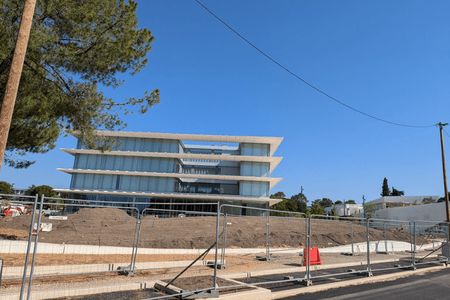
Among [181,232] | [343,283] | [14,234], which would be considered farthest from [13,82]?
[181,232]

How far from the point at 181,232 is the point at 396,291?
18.9 metres

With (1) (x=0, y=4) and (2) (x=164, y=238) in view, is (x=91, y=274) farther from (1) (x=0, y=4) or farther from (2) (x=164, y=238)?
(2) (x=164, y=238)

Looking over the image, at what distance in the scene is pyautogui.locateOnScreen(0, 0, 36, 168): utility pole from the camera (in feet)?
26.5

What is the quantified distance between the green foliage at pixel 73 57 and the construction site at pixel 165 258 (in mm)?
3767

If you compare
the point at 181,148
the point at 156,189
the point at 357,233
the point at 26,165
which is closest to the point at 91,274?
the point at 26,165

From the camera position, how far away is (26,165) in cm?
2155

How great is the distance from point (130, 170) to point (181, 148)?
34.1ft

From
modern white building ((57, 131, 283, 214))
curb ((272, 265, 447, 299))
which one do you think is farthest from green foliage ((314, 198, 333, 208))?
curb ((272, 265, 447, 299))

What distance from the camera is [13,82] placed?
8.34 metres

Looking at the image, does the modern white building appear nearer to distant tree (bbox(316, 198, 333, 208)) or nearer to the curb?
the curb

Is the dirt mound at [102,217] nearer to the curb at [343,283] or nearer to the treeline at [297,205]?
the curb at [343,283]

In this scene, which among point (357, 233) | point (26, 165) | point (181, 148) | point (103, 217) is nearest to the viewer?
point (26, 165)

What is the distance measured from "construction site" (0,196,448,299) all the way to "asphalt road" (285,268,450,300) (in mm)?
677

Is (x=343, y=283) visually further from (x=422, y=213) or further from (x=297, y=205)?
(x=297, y=205)
